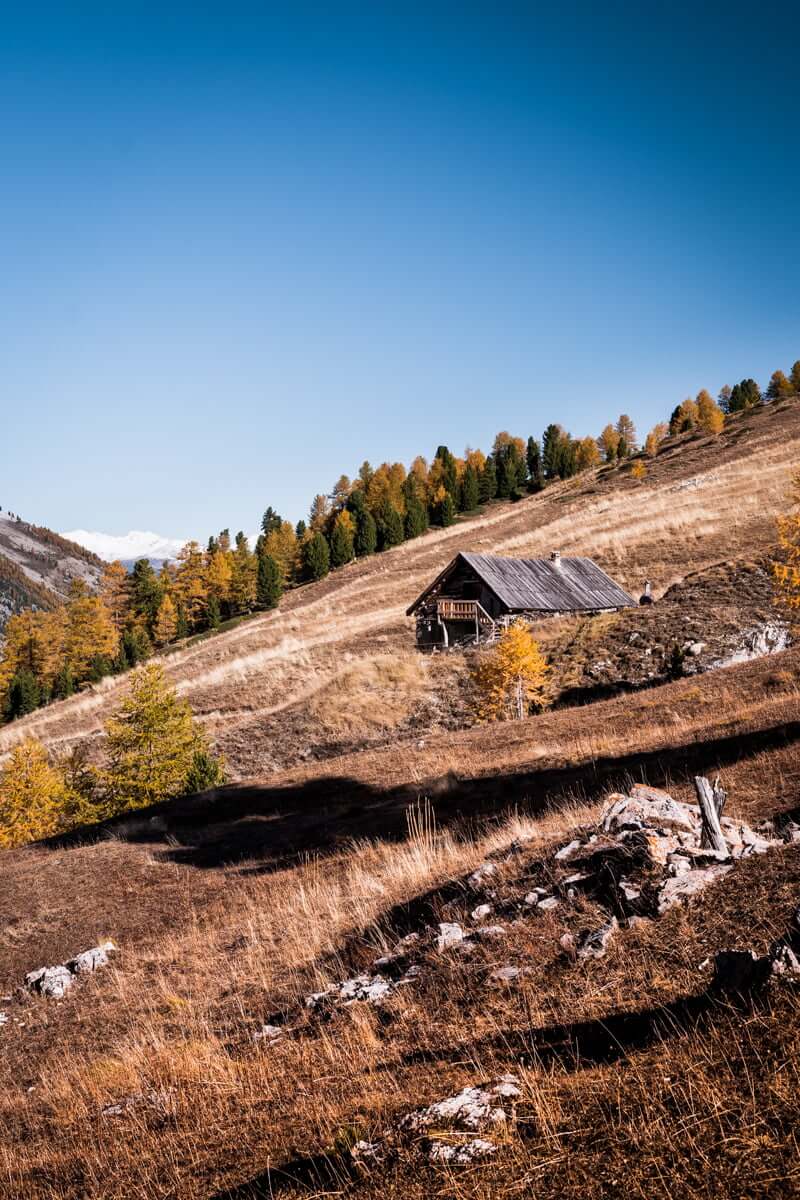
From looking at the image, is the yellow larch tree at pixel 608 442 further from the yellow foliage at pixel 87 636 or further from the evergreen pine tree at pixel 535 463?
the yellow foliage at pixel 87 636

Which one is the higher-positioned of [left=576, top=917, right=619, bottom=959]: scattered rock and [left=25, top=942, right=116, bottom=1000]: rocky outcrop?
[left=576, top=917, right=619, bottom=959]: scattered rock

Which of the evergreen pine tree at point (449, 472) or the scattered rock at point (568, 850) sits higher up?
the evergreen pine tree at point (449, 472)

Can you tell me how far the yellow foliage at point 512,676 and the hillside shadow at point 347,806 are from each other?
29.5 ft

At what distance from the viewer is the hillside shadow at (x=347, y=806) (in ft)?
39.2

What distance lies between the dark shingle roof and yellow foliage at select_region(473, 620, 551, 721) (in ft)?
41.5

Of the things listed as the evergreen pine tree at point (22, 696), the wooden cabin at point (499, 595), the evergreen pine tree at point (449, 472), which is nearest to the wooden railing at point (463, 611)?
the wooden cabin at point (499, 595)

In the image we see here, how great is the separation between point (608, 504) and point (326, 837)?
64710 millimetres

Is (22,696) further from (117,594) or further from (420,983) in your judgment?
(420,983)

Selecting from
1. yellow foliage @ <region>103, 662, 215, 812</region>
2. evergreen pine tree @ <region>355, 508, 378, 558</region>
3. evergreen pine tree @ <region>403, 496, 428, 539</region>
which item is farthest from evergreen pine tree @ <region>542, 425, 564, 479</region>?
yellow foliage @ <region>103, 662, 215, 812</region>

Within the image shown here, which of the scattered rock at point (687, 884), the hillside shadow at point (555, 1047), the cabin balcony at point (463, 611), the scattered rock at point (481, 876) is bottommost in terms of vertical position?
the scattered rock at point (481, 876)

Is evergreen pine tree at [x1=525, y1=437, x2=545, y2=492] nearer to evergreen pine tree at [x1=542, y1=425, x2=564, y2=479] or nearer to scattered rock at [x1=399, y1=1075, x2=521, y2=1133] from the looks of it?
evergreen pine tree at [x1=542, y1=425, x2=564, y2=479]

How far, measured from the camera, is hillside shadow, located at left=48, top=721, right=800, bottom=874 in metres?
12.0

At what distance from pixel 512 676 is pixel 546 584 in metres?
17.3

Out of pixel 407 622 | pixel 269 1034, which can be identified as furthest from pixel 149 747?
pixel 407 622
